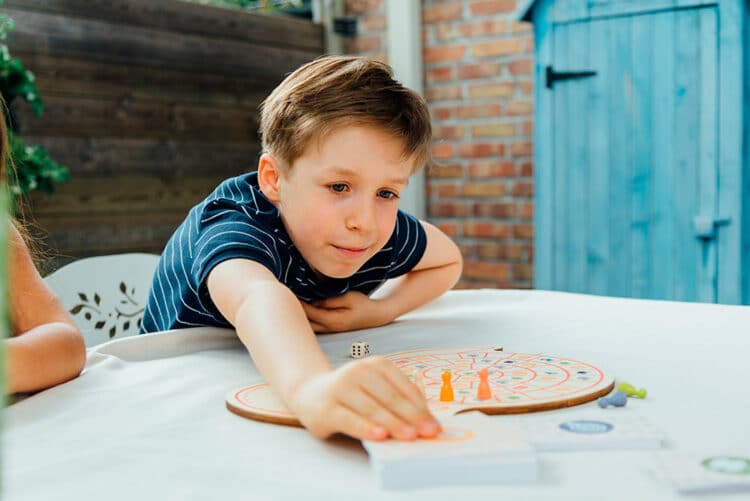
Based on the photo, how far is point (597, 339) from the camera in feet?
3.49

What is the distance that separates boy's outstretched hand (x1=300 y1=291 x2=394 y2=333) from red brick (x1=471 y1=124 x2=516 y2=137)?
2384mm

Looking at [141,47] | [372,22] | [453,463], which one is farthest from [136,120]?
[453,463]

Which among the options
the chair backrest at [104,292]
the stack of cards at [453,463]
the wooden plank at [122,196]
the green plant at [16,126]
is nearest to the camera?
the stack of cards at [453,463]

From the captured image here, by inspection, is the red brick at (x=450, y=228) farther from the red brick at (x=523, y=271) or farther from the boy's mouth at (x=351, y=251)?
the boy's mouth at (x=351, y=251)

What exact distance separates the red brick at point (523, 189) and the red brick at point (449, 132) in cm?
34

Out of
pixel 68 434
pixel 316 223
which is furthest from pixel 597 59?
pixel 68 434

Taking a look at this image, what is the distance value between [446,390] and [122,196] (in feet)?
8.49

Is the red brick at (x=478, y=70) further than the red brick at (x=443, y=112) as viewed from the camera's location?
No

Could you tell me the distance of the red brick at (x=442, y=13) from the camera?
12.0 feet

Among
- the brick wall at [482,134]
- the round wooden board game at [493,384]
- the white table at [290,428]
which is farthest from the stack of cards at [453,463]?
the brick wall at [482,134]

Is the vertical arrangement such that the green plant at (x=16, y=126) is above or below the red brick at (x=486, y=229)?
above

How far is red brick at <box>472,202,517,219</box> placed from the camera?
11.7 ft

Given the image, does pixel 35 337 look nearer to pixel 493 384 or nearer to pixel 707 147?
pixel 493 384

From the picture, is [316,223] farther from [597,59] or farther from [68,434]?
[597,59]
